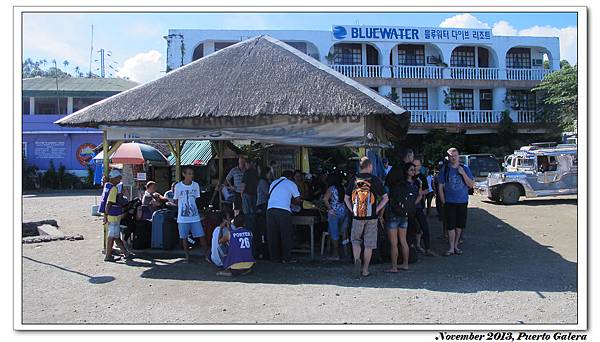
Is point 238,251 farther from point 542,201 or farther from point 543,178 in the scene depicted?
point 542,201

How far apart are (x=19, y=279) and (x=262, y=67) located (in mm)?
5276

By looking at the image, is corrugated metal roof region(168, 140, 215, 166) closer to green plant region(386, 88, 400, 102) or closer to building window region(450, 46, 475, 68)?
green plant region(386, 88, 400, 102)

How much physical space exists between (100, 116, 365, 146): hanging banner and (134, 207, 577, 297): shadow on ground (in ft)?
6.77

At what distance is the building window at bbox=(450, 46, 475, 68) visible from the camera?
2989 cm

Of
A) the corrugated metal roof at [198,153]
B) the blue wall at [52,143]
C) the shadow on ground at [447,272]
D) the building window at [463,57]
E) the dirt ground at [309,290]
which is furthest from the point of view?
the blue wall at [52,143]

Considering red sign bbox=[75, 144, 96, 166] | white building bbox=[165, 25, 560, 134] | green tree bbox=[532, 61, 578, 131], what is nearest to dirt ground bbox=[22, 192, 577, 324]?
green tree bbox=[532, 61, 578, 131]

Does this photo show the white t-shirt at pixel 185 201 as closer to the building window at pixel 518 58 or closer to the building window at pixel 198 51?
the building window at pixel 198 51

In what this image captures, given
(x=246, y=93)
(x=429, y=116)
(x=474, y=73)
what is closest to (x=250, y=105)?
(x=246, y=93)

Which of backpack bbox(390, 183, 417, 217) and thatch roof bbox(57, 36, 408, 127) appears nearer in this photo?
backpack bbox(390, 183, 417, 217)

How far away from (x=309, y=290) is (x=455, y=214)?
336cm

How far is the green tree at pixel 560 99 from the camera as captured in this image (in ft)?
83.5

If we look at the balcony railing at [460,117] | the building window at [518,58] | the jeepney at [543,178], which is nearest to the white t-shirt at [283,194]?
the jeepney at [543,178]

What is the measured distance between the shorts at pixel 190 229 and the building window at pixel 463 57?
25.4 metres

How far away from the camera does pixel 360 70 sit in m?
27.5
